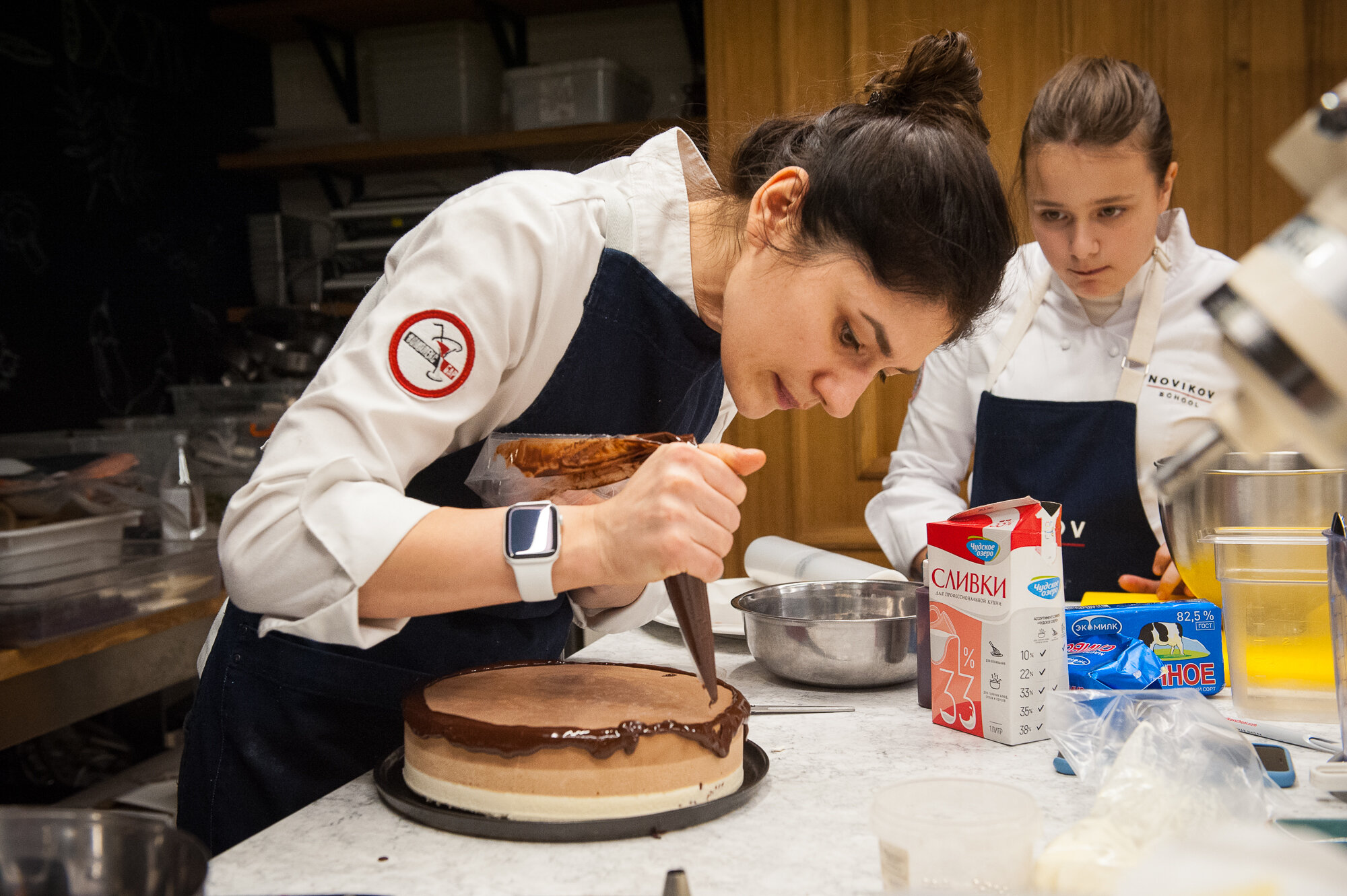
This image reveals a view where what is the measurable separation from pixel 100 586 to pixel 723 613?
4.52ft

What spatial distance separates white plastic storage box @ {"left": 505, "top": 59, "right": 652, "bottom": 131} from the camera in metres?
3.05

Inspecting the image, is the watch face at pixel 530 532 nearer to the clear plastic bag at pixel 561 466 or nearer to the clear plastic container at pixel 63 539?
the clear plastic bag at pixel 561 466

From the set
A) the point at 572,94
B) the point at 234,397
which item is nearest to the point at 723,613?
the point at 572,94

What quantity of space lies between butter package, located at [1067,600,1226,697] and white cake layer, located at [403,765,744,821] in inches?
18.8

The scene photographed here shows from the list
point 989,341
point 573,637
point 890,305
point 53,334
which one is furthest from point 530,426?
point 53,334

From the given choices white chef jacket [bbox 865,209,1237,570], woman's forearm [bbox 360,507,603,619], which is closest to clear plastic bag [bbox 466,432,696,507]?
woman's forearm [bbox 360,507,603,619]

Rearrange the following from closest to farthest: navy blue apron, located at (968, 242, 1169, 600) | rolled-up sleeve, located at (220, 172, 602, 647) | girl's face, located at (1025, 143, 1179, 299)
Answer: rolled-up sleeve, located at (220, 172, 602, 647) < girl's face, located at (1025, 143, 1179, 299) < navy blue apron, located at (968, 242, 1169, 600)

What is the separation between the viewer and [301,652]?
103 cm

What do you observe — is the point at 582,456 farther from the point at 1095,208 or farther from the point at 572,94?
the point at 572,94

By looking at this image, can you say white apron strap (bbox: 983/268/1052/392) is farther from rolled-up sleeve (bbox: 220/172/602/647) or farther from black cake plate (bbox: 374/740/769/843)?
black cake plate (bbox: 374/740/769/843)

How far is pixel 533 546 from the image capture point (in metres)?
0.85

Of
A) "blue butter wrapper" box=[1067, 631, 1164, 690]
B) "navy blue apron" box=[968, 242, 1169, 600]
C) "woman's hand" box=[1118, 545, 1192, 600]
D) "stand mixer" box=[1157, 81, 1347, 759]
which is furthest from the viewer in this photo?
"navy blue apron" box=[968, 242, 1169, 600]

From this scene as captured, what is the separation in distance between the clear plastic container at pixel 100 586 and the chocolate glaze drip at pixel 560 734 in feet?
4.85

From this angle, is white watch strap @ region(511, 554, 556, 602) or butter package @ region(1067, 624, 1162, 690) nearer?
white watch strap @ region(511, 554, 556, 602)
